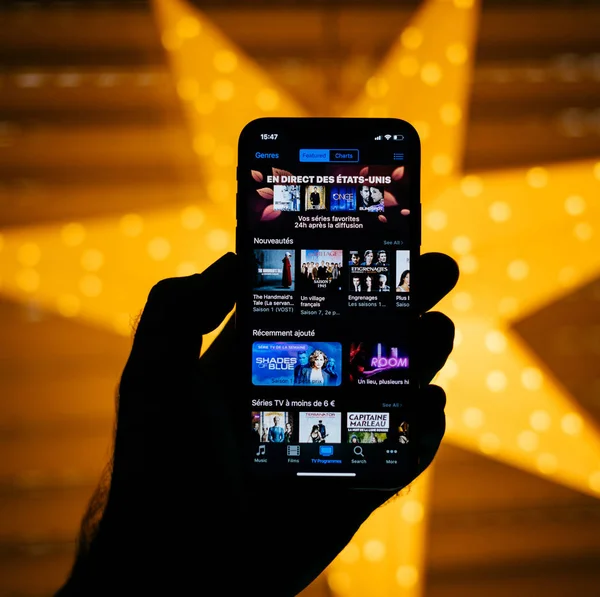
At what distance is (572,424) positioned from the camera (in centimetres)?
169

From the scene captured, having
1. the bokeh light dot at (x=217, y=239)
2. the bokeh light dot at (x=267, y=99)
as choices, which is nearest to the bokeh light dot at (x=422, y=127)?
the bokeh light dot at (x=267, y=99)

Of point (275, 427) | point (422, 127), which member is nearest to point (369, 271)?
point (275, 427)

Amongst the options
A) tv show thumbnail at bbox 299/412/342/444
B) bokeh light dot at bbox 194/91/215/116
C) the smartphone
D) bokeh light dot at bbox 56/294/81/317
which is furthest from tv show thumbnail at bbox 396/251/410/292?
bokeh light dot at bbox 56/294/81/317

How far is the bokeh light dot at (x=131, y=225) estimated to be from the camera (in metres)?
1.60

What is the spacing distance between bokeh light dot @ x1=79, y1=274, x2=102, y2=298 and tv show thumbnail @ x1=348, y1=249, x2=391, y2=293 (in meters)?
0.92

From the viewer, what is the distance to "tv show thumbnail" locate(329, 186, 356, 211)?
3.03 ft

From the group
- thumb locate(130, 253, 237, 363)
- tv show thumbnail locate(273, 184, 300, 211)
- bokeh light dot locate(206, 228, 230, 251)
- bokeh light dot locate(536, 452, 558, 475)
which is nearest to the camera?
thumb locate(130, 253, 237, 363)

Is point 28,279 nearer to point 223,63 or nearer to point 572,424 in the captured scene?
point 223,63

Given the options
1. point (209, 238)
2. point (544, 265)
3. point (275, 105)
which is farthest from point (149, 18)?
point (544, 265)

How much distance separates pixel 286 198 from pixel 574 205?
1104 mm

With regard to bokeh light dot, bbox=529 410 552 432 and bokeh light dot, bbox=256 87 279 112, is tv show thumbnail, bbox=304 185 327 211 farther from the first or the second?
bokeh light dot, bbox=529 410 552 432

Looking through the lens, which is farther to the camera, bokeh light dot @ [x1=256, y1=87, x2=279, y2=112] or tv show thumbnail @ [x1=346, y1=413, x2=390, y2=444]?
bokeh light dot @ [x1=256, y1=87, x2=279, y2=112]

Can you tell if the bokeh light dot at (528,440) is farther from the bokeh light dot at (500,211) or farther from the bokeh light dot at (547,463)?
the bokeh light dot at (500,211)

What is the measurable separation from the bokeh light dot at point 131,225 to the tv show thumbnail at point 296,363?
832mm
